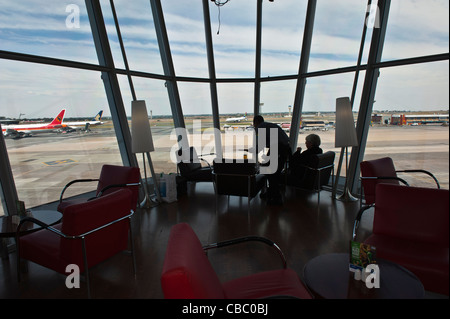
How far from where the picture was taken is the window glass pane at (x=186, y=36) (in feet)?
18.8

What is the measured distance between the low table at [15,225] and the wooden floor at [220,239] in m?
0.18

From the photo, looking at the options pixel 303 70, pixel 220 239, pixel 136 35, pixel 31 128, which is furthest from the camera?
pixel 303 70

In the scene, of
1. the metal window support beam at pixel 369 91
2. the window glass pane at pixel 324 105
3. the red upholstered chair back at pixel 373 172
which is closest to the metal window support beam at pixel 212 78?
the window glass pane at pixel 324 105

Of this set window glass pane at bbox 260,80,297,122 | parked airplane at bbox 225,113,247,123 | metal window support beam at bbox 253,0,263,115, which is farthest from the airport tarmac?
metal window support beam at bbox 253,0,263,115

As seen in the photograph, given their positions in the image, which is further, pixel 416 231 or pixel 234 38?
pixel 234 38

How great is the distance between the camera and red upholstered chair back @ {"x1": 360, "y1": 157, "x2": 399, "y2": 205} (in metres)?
3.88

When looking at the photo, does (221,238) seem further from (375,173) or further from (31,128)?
(31,128)

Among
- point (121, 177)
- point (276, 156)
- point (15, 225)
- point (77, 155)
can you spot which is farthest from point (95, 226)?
point (276, 156)

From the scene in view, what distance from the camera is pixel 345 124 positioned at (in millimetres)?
4617

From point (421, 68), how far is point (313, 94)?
85.0 inches

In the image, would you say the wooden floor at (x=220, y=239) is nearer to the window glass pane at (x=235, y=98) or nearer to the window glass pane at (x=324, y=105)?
the window glass pane at (x=324, y=105)

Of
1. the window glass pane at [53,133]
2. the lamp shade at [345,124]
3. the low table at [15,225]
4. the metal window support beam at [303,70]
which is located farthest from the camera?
the metal window support beam at [303,70]

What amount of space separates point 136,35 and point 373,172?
473 cm
